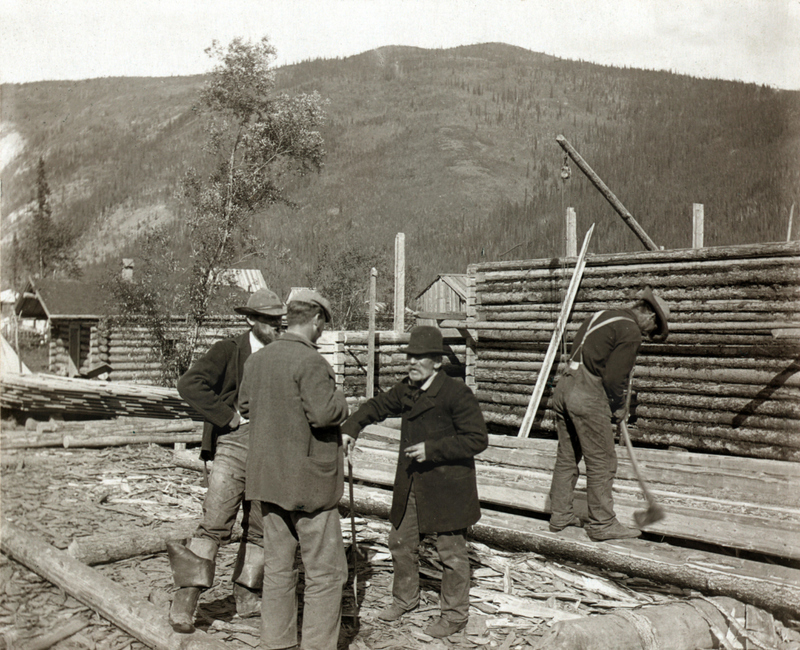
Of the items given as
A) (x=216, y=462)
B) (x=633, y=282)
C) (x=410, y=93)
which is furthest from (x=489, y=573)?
(x=410, y=93)

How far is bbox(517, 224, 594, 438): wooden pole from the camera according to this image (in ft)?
37.3

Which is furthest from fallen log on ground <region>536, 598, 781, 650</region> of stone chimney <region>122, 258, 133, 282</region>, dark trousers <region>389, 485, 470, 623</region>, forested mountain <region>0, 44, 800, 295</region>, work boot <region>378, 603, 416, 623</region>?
stone chimney <region>122, 258, 133, 282</region>

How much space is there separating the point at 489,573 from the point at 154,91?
19450cm

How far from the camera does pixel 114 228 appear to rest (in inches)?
4552

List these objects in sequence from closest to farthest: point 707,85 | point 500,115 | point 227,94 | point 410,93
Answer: point 227,94, point 707,85, point 500,115, point 410,93

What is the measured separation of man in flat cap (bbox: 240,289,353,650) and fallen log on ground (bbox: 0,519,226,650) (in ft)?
1.58

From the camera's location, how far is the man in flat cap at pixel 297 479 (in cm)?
394

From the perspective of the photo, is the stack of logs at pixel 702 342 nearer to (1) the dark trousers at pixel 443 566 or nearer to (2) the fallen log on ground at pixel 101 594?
(1) the dark trousers at pixel 443 566

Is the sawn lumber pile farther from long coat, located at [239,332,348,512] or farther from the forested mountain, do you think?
long coat, located at [239,332,348,512]

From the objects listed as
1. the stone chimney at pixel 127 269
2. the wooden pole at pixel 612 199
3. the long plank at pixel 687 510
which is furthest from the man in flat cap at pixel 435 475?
the stone chimney at pixel 127 269

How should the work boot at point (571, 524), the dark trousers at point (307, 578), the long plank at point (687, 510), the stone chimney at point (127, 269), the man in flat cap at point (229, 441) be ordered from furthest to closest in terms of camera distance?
the stone chimney at point (127, 269)
the work boot at point (571, 524)
the long plank at point (687, 510)
the man in flat cap at point (229, 441)
the dark trousers at point (307, 578)

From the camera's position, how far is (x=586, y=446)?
6.00 meters

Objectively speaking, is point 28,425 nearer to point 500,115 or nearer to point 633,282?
point 633,282

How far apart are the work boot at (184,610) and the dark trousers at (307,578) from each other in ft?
1.61
